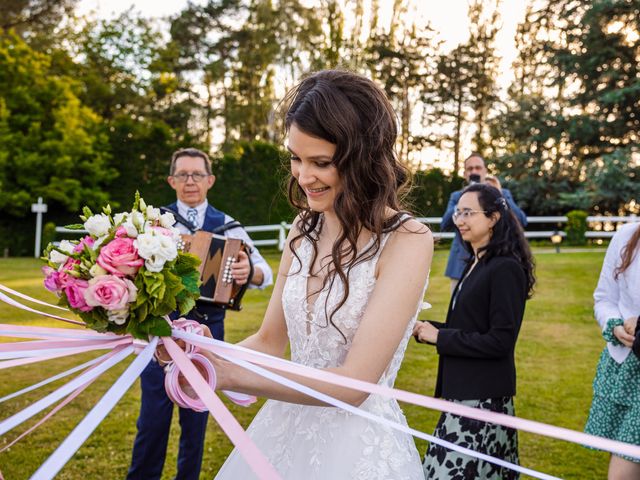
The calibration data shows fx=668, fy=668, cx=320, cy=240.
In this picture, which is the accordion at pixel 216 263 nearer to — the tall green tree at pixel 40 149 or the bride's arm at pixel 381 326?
the bride's arm at pixel 381 326

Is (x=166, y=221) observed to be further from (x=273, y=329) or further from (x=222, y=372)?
(x=273, y=329)

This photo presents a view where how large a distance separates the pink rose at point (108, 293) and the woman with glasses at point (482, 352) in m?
2.17

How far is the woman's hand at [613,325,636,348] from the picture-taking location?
3.37m

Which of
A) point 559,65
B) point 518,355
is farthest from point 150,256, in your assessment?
point 559,65

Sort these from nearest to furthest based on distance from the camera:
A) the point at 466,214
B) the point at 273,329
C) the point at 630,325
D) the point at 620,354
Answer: the point at 273,329, the point at 630,325, the point at 620,354, the point at 466,214

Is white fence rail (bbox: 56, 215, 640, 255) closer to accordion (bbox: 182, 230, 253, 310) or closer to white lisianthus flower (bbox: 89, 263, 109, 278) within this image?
accordion (bbox: 182, 230, 253, 310)

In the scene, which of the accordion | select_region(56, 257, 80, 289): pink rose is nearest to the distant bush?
the accordion

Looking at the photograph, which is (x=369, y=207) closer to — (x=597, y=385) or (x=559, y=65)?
(x=597, y=385)

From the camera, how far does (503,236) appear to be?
152 inches

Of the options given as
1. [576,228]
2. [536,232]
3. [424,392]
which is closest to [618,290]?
[424,392]

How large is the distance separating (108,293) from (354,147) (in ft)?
2.75

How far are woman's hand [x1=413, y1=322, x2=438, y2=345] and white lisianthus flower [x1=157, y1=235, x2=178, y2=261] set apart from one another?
199 centimetres

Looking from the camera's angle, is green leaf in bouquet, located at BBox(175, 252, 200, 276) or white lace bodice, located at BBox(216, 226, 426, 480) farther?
white lace bodice, located at BBox(216, 226, 426, 480)

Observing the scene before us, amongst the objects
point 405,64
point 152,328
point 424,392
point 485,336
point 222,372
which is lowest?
point 424,392
